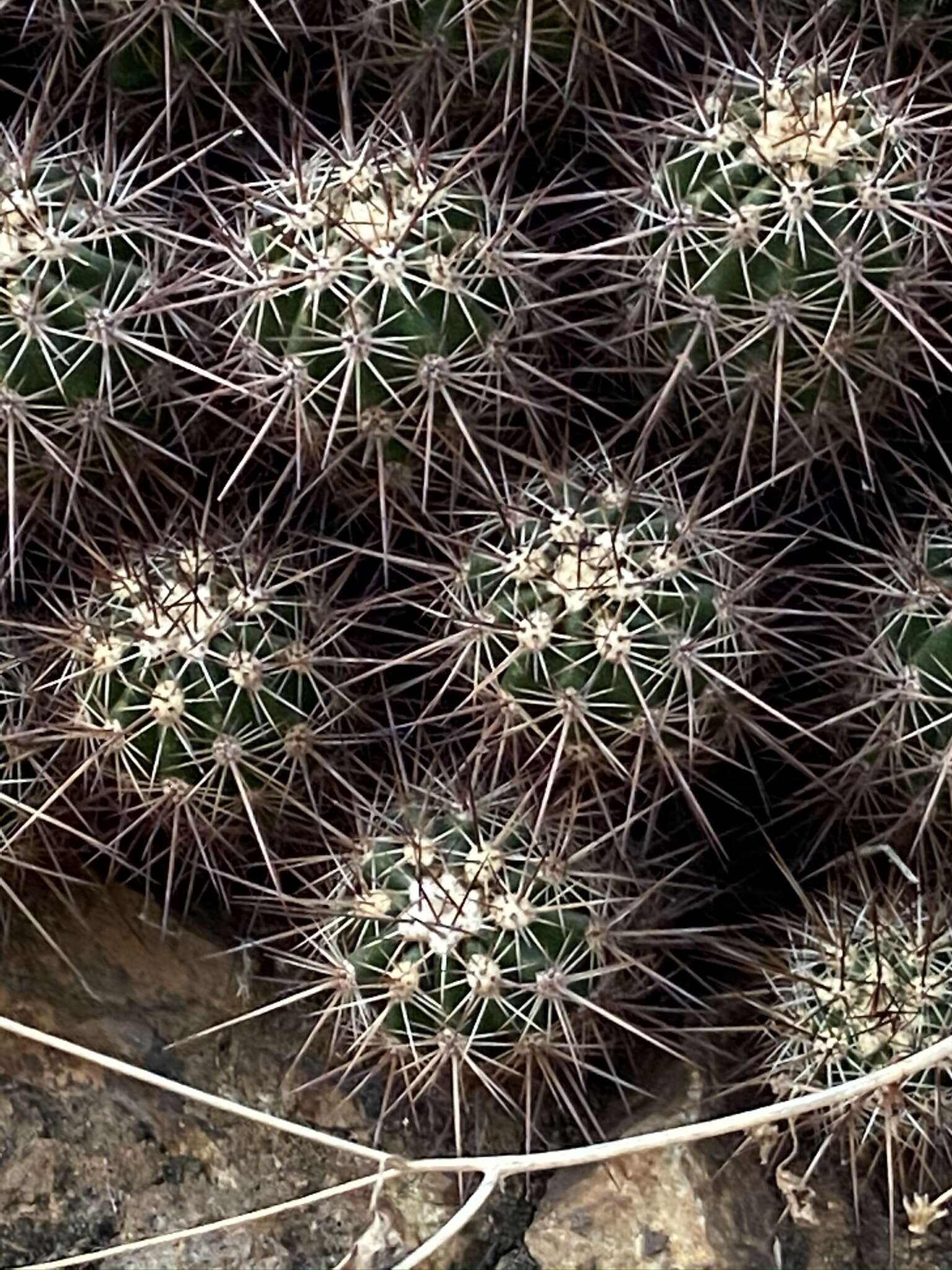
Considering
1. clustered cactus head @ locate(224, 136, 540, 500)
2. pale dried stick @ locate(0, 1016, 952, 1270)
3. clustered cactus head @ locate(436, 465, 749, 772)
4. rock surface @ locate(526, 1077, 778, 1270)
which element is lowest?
rock surface @ locate(526, 1077, 778, 1270)

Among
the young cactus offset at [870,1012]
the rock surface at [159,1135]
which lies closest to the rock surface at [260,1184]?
the rock surface at [159,1135]

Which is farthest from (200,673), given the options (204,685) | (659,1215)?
(659,1215)

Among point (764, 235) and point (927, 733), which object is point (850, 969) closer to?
point (927, 733)

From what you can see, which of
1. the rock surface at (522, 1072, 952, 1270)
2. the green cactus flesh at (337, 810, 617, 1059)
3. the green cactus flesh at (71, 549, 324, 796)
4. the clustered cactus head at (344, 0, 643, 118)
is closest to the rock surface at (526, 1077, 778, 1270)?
the rock surface at (522, 1072, 952, 1270)

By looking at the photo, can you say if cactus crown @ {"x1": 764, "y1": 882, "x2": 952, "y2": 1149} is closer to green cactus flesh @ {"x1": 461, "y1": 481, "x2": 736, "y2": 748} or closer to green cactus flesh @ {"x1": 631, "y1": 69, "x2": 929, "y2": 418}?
green cactus flesh @ {"x1": 461, "y1": 481, "x2": 736, "y2": 748}

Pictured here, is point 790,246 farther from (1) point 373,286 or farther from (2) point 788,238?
(1) point 373,286

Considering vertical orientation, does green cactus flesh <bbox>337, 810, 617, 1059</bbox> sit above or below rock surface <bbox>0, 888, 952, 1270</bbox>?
above

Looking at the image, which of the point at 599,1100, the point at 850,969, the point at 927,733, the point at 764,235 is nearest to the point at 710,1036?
the point at 599,1100
